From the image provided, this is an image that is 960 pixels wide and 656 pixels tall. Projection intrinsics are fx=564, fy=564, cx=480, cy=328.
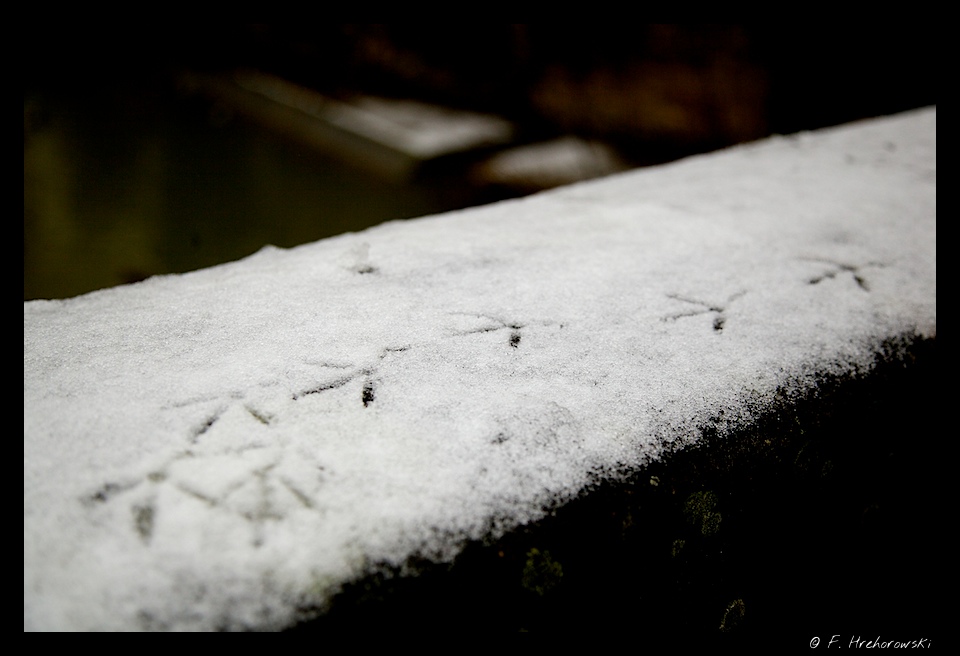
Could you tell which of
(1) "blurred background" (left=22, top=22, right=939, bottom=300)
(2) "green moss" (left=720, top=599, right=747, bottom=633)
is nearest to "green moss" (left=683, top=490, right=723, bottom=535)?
(2) "green moss" (left=720, top=599, right=747, bottom=633)

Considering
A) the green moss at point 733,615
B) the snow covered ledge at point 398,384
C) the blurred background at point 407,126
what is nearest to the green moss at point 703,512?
the snow covered ledge at point 398,384

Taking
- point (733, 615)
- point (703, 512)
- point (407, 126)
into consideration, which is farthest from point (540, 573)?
point (407, 126)

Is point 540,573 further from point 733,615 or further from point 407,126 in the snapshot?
point 407,126

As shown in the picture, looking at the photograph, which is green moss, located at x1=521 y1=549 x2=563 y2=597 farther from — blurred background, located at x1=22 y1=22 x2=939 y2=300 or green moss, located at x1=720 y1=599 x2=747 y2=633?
blurred background, located at x1=22 y1=22 x2=939 y2=300

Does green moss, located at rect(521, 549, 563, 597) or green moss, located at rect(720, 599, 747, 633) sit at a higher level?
green moss, located at rect(521, 549, 563, 597)

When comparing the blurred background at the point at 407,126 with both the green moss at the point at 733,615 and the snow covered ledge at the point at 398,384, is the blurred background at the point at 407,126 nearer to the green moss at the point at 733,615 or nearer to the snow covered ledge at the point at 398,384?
the snow covered ledge at the point at 398,384
